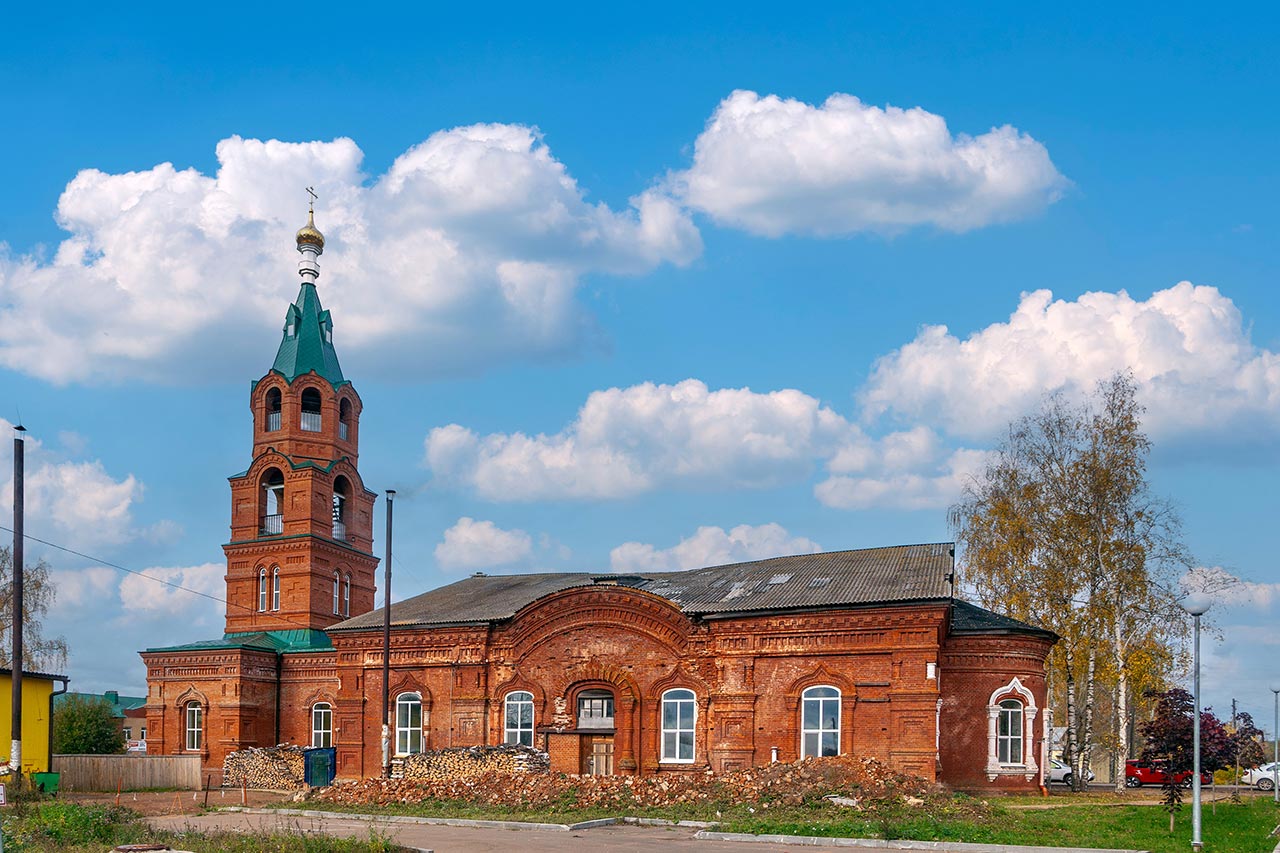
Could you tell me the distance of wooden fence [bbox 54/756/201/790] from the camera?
3825cm

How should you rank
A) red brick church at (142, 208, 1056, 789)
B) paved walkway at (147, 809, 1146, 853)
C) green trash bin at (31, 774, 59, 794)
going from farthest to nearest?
green trash bin at (31, 774, 59, 794)
red brick church at (142, 208, 1056, 789)
paved walkway at (147, 809, 1146, 853)

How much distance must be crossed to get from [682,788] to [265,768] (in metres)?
18.6

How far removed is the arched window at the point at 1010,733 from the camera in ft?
98.0

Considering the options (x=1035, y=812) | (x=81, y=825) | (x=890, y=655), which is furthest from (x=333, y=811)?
(x=1035, y=812)

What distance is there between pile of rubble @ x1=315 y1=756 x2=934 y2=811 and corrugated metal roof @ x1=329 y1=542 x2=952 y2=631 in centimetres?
436

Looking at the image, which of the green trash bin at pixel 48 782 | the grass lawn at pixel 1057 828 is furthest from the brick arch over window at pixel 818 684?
the green trash bin at pixel 48 782

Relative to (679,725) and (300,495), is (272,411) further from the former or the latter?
(679,725)

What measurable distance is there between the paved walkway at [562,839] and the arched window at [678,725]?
715 cm

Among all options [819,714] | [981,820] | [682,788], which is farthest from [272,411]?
[981,820]

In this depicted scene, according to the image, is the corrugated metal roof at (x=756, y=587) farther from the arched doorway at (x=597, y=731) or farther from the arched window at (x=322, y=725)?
the arched window at (x=322, y=725)

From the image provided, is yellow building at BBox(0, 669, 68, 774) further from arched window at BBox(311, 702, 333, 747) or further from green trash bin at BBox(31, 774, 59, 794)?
arched window at BBox(311, 702, 333, 747)

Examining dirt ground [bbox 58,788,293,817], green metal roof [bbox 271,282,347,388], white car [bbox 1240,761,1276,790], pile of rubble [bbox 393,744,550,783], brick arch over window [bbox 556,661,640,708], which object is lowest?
white car [bbox 1240,761,1276,790]

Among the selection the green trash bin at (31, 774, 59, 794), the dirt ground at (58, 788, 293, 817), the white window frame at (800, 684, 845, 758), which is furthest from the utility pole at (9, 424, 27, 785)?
the white window frame at (800, 684, 845, 758)

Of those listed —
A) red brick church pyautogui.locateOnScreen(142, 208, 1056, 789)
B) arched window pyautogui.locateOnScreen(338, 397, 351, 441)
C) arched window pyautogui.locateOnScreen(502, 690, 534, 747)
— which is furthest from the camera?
arched window pyautogui.locateOnScreen(338, 397, 351, 441)
